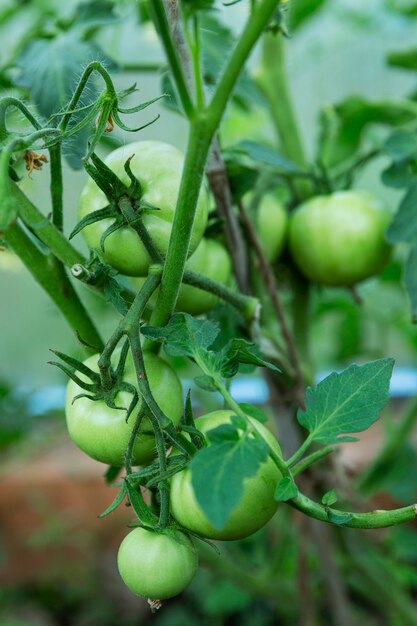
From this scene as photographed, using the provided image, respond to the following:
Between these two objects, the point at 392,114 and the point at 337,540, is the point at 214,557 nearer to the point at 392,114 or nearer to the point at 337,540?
the point at 337,540

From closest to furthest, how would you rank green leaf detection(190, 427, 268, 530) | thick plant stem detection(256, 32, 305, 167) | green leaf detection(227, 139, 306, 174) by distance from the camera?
green leaf detection(190, 427, 268, 530), green leaf detection(227, 139, 306, 174), thick plant stem detection(256, 32, 305, 167)

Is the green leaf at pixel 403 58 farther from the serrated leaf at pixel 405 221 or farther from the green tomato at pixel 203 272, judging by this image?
the green tomato at pixel 203 272

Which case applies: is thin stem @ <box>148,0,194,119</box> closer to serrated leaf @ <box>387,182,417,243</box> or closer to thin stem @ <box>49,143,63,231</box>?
thin stem @ <box>49,143,63,231</box>

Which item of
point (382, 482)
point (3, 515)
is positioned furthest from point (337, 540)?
point (3, 515)

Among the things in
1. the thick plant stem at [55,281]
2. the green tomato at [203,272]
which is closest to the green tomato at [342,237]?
the green tomato at [203,272]

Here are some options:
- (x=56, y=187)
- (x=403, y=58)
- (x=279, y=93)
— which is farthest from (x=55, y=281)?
(x=403, y=58)

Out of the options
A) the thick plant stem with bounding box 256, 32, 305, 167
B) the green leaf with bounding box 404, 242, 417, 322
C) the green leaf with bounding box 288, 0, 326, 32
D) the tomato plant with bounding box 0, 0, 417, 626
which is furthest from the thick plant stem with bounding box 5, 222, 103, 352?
the green leaf with bounding box 288, 0, 326, 32

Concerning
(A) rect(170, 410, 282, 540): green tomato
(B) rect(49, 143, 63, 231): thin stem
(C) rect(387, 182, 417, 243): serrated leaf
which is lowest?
(C) rect(387, 182, 417, 243): serrated leaf
